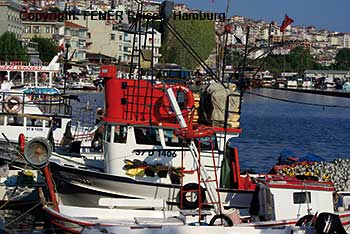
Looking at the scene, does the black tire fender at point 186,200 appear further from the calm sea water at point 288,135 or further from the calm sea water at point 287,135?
the calm sea water at point 288,135

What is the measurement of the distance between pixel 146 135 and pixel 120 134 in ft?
2.02

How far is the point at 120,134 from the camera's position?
704 inches

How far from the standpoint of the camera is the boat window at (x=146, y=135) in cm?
1786

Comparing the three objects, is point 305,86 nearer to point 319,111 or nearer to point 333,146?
point 319,111

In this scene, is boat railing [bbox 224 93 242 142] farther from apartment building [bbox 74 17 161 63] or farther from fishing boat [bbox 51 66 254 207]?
apartment building [bbox 74 17 161 63]

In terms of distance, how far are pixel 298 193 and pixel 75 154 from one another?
7.75 metres

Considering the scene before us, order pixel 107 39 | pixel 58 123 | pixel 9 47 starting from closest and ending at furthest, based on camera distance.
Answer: pixel 58 123
pixel 9 47
pixel 107 39

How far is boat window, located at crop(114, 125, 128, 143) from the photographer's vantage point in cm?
1788

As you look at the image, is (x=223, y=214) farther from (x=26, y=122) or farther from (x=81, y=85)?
(x=81, y=85)

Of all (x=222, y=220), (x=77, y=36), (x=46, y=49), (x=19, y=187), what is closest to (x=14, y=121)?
(x=19, y=187)

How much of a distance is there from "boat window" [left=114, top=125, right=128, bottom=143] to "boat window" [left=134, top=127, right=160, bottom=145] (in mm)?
261

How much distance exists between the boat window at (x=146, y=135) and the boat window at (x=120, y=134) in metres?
0.26

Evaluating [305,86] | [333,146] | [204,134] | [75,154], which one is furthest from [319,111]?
[204,134]

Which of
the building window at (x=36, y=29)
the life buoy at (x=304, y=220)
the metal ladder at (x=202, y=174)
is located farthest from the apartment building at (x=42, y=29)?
the life buoy at (x=304, y=220)
